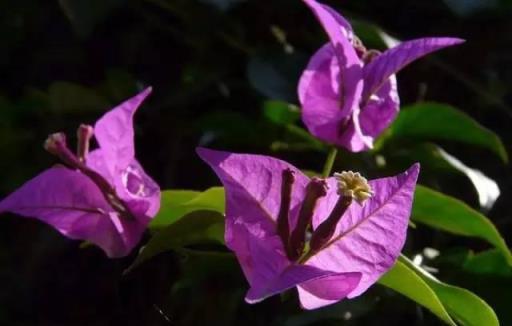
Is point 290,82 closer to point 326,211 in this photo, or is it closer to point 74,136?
point 74,136

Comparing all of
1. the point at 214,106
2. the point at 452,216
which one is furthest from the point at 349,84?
the point at 214,106

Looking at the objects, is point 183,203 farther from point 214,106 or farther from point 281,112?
point 214,106

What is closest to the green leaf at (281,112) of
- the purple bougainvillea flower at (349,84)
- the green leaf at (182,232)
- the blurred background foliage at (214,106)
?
the blurred background foliage at (214,106)

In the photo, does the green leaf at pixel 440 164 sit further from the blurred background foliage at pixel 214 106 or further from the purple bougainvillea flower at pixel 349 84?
the purple bougainvillea flower at pixel 349 84

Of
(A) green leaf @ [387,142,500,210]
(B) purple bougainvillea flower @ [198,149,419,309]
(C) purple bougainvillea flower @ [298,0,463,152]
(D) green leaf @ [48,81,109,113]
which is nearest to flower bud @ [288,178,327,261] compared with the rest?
(B) purple bougainvillea flower @ [198,149,419,309]

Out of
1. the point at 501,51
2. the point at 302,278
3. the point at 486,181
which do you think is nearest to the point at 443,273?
A: the point at 486,181
